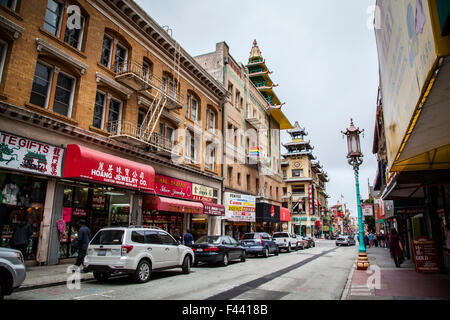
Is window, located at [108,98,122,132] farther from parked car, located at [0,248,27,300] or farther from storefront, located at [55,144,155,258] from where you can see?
parked car, located at [0,248,27,300]

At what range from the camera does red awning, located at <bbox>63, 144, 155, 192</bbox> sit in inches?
506

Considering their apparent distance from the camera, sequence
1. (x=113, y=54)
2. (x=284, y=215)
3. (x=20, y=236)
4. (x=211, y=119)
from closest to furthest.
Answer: (x=20, y=236), (x=113, y=54), (x=211, y=119), (x=284, y=215)

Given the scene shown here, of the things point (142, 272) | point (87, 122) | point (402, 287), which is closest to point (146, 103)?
point (87, 122)

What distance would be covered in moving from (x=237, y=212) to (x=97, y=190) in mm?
16176

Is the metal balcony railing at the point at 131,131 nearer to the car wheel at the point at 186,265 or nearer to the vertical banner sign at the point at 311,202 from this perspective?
the car wheel at the point at 186,265

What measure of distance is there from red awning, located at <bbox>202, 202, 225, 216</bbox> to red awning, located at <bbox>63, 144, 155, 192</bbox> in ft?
22.0

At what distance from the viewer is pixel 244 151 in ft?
109

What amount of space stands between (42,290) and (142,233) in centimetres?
321

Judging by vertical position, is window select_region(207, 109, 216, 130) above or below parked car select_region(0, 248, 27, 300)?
above

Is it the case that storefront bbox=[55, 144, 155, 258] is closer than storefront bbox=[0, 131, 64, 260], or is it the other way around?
storefront bbox=[0, 131, 64, 260]

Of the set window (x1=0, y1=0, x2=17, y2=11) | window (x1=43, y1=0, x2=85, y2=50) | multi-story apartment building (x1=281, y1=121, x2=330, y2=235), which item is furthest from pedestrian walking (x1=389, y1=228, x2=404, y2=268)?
multi-story apartment building (x1=281, y1=121, x2=330, y2=235)

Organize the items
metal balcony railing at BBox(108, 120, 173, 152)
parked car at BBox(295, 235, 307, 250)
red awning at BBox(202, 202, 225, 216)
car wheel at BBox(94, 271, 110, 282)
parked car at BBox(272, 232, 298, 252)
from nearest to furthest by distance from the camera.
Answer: car wheel at BBox(94, 271, 110, 282) → metal balcony railing at BBox(108, 120, 173, 152) → red awning at BBox(202, 202, 225, 216) → parked car at BBox(272, 232, 298, 252) → parked car at BBox(295, 235, 307, 250)

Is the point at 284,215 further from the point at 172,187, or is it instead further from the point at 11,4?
the point at 11,4
